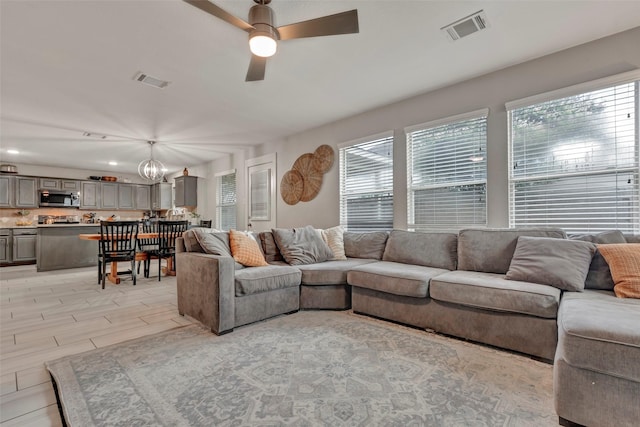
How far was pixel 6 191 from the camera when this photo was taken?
7.16 m

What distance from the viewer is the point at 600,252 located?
88.3 inches

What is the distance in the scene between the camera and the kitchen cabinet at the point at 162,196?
29.6ft

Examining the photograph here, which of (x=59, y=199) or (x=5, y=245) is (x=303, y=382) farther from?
(x=59, y=199)

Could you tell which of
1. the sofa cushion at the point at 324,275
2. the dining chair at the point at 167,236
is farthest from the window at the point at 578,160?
the dining chair at the point at 167,236

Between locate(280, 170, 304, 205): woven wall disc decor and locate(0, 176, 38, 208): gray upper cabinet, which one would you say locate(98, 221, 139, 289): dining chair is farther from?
locate(0, 176, 38, 208): gray upper cabinet

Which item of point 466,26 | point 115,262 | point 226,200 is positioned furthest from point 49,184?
point 466,26

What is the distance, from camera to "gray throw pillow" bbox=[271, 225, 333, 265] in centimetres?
347

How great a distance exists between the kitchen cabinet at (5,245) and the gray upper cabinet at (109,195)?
81.3 inches

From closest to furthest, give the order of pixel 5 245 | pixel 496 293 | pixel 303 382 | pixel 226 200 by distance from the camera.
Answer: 1. pixel 303 382
2. pixel 496 293
3. pixel 5 245
4. pixel 226 200

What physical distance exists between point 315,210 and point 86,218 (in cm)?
726

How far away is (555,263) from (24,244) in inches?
387

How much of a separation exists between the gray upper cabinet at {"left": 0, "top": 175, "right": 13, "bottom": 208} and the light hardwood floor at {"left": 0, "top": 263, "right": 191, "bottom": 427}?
10.4 feet

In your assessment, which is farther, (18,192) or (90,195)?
(90,195)

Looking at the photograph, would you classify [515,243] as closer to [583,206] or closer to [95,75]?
[583,206]
